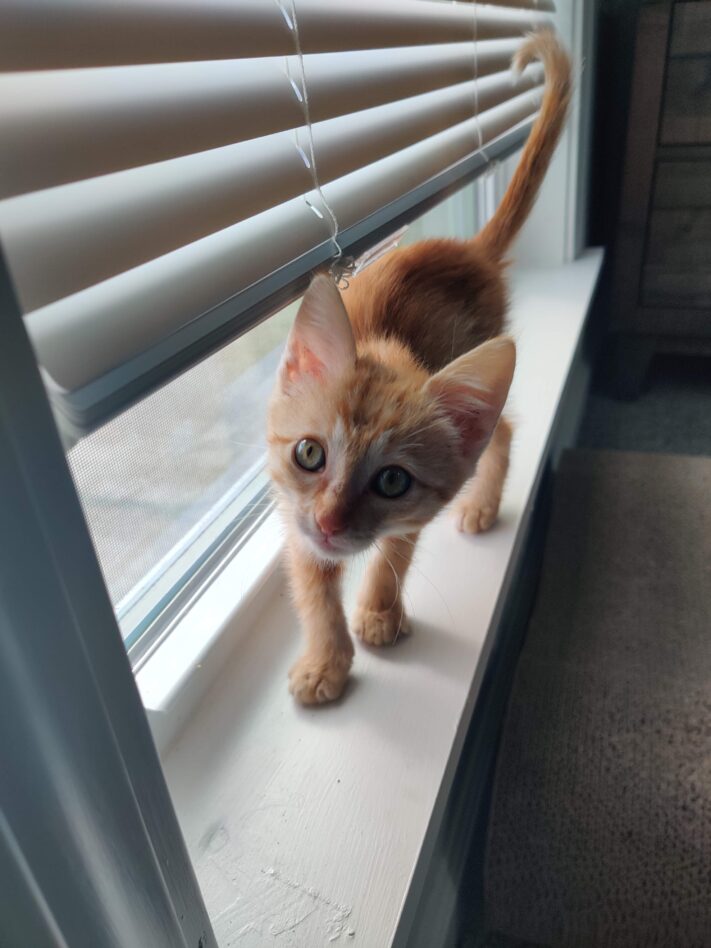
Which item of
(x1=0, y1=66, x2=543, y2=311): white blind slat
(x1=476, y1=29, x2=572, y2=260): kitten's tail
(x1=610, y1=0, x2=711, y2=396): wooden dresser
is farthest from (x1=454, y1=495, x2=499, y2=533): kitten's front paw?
(x1=610, y1=0, x2=711, y2=396): wooden dresser

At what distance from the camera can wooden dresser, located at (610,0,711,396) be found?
141 centimetres

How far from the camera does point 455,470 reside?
57 centimetres

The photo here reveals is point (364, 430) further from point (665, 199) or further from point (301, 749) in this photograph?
point (665, 199)

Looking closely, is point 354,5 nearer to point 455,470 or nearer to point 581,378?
point 455,470

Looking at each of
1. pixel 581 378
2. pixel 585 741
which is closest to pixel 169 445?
pixel 585 741

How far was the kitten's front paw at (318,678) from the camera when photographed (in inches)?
24.1

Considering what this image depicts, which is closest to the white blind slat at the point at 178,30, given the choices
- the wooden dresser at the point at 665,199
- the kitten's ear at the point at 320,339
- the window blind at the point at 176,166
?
the window blind at the point at 176,166

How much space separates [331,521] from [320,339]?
0.14 m

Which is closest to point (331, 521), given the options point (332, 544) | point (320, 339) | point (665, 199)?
point (332, 544)

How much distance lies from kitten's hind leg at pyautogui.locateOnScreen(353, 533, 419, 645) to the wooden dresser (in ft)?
4.16

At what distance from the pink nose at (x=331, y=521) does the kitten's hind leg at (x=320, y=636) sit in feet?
0.37

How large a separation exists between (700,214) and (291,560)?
1385 mm

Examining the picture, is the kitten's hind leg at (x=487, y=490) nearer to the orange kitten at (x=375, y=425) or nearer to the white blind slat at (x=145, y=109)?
the orange kitten at (x=375, y=425)

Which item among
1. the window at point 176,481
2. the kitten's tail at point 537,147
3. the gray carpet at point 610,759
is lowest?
the gray carpet at point 610,759
